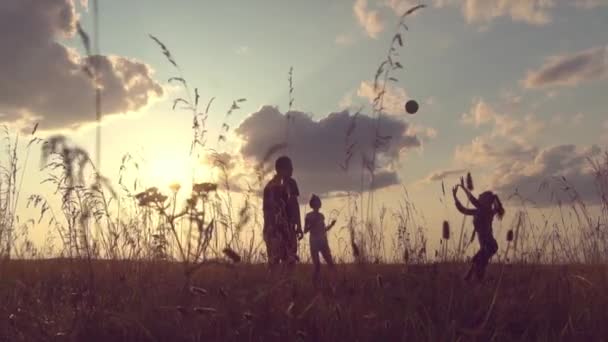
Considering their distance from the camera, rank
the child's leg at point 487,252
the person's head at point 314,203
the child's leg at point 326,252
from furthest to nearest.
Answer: the person's head at point 314,203 → the child's leg at point 326,252 → the child's leg at point 487,252

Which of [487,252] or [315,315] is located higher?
[487,252]

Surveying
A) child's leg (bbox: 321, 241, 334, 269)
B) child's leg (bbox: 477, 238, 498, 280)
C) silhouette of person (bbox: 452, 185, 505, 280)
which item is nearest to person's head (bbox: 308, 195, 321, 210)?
child's leg (bbox: 321, 241, 334, 269)

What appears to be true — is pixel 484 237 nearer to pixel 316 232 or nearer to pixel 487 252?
pixel 487 252

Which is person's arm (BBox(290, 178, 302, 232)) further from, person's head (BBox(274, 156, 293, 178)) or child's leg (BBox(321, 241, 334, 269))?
child's leg (BBox(321, 241, 334, 269))

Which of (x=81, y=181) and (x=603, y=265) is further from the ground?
(x=81, y=181)

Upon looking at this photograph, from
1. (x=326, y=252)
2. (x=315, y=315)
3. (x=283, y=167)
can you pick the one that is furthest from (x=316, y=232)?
(x=315, y=315)

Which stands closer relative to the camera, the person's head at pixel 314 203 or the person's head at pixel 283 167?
the person's head at pixel 283 167

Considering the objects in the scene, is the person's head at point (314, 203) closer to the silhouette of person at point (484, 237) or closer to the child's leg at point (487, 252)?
the silhouette of person at point (484, 237)

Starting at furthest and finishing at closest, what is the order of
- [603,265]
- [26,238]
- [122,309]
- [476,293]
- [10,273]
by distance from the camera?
[26,238] < [10,273] < [603,265] < [476,293] < [122,309]

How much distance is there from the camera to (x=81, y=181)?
465 centimetres

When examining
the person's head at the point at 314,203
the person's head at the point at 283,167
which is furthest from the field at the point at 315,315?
the person's head at the point at 314,203

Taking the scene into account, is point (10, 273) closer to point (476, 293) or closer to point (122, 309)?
point (122, 309)

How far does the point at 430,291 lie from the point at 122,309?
1.87 meters

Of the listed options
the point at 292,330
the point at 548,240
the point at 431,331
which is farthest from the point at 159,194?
the point at 548,240
